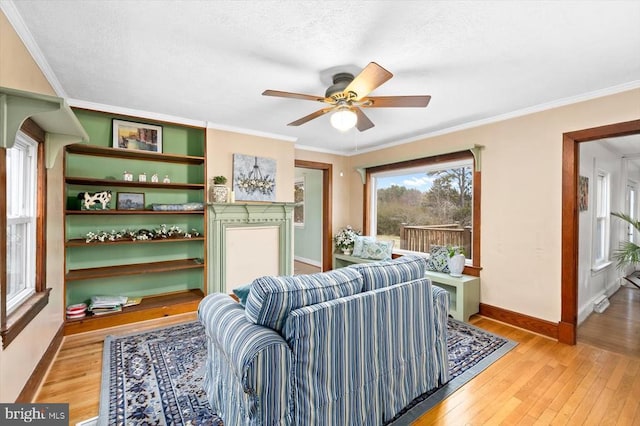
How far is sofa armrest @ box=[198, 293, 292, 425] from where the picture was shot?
49.4 inches

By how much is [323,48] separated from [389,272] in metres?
1.54

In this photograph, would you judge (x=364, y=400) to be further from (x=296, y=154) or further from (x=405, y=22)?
(x=296, y=154)

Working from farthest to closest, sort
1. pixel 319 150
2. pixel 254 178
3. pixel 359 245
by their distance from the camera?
pixel 319 150 < pixel 359 245 < pixel 254 178

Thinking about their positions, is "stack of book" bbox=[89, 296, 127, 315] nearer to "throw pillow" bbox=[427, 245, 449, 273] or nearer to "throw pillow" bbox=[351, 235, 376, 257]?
"throw pillow" bbox=[351, 235, 376, 257]

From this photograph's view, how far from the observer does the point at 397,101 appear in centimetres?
219

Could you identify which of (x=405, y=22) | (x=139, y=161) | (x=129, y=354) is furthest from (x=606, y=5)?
(x=139, y=161)

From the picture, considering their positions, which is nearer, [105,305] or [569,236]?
[569,236]

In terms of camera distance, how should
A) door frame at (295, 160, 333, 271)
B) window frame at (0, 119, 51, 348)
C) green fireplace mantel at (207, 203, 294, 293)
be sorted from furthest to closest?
door frame at (295, 160, 333, 271) < green fireplace mantel at (207, 203, 294, 293) < window frame at (0, 119, 51, 348)

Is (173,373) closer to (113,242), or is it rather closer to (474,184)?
(113,242)

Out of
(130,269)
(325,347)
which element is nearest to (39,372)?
(130,269)

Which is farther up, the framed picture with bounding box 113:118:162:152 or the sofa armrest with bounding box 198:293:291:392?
the framed picture with bounding box 113:118:162:152

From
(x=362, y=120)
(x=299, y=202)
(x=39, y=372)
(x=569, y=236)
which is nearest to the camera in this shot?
(x=39, y=372)

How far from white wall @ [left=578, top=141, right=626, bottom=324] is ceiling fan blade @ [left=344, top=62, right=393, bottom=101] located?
2.98 meters

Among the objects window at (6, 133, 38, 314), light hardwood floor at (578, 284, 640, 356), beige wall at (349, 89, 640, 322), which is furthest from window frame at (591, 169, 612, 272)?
window at (6, 133, 38, 314)
